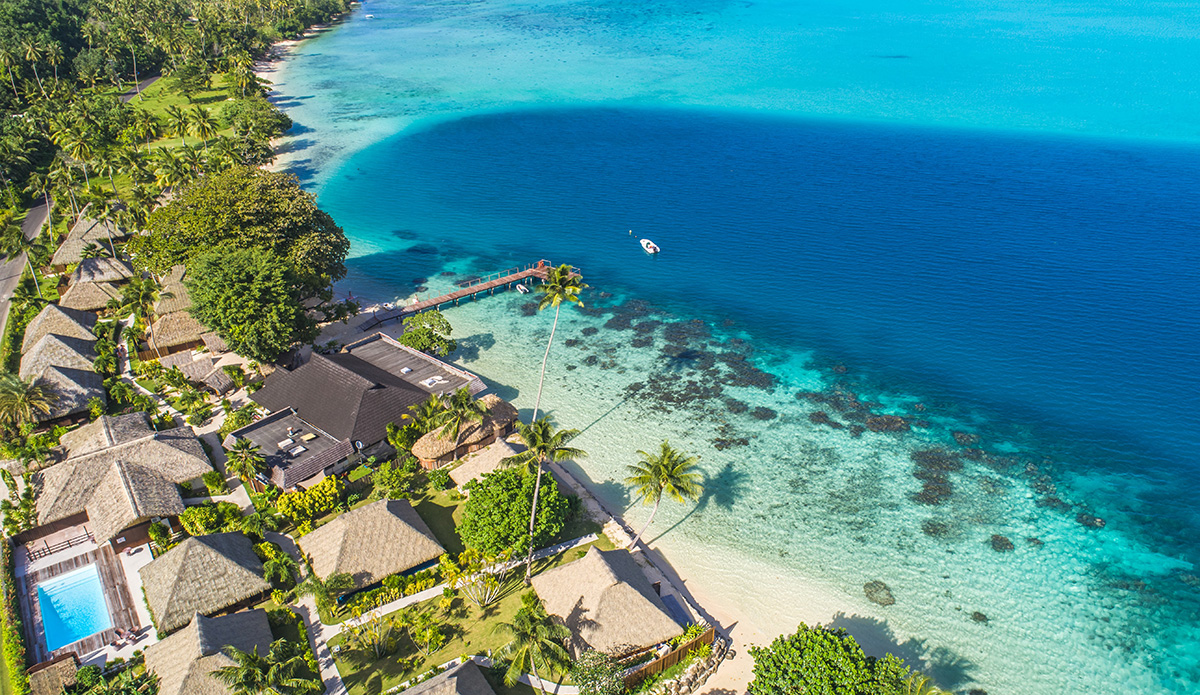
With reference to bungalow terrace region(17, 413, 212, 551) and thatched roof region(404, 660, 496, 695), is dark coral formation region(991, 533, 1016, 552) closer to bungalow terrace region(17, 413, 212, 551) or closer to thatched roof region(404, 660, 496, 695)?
thatched roof region(404, 660, 496, 695)

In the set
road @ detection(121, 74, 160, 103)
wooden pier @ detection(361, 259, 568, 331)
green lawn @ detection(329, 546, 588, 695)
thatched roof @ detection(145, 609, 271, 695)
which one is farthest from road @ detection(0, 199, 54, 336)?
green lawn @ detection(329, 546, 588, 695)

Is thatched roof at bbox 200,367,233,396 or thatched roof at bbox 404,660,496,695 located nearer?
thatched roof at bbox 404,660,496,695

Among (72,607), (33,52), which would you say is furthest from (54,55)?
(72,607)

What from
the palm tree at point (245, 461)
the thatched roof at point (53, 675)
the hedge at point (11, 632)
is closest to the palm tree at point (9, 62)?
the palm tree at point (245, 461)

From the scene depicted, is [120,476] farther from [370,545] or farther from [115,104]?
[115,104]

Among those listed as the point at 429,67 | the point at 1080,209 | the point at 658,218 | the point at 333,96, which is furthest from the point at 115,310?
the point at 429,67

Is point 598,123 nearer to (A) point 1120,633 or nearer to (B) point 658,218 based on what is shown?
(B) point 658,218
